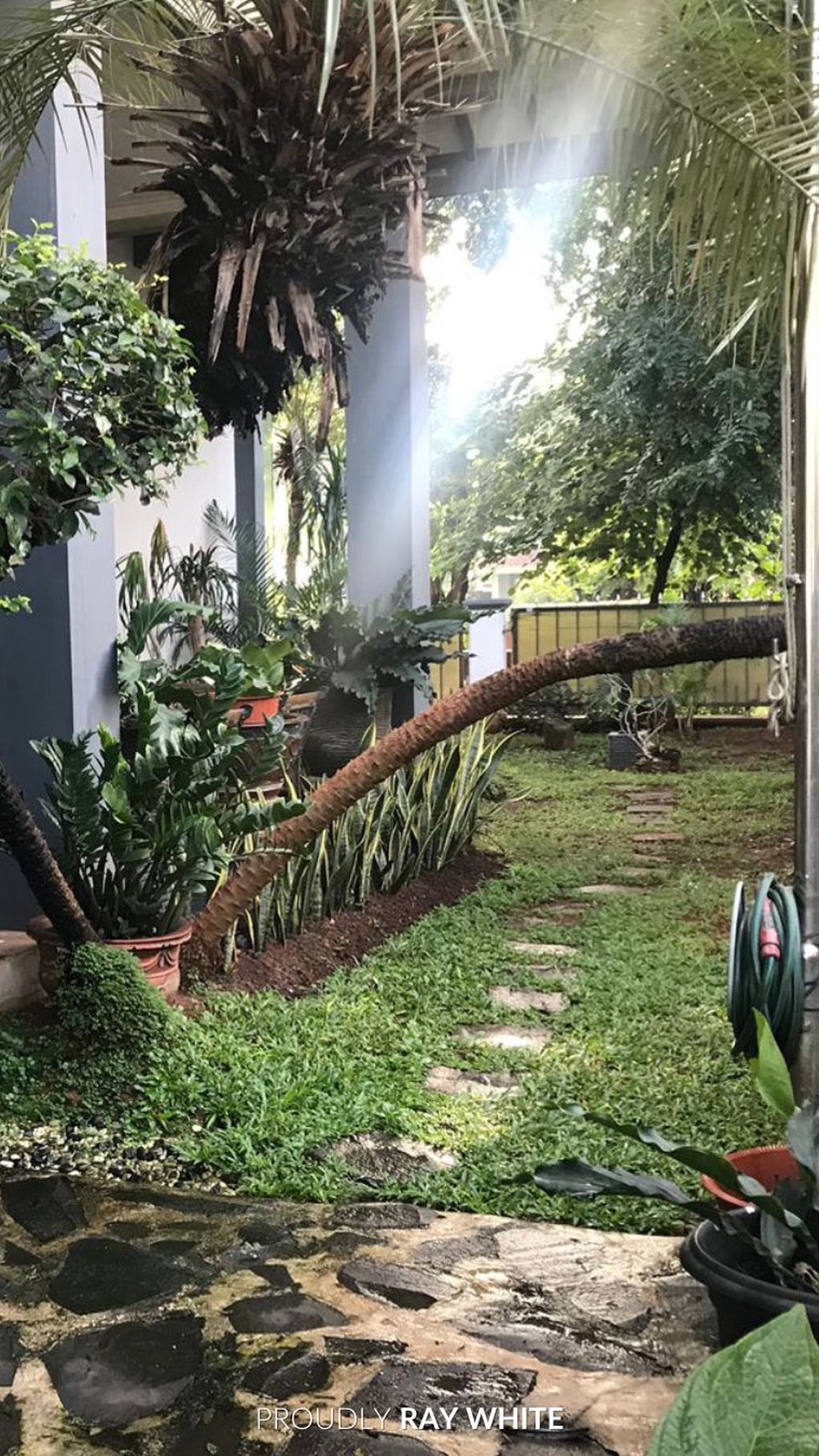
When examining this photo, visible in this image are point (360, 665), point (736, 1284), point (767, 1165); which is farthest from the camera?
point (360, 665)

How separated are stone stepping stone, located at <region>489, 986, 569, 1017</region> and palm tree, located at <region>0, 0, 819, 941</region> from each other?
2.84 ft

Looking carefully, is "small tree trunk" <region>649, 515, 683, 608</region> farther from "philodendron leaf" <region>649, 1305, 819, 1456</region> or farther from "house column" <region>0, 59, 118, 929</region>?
"philodendron leaf" <region>649, 1305, 819, 1456</region>

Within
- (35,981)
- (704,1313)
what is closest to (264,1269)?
(704,1313)

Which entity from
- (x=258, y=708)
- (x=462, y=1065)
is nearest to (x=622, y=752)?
(x=258, y=708)

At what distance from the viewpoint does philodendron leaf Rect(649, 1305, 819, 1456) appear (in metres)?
0.81

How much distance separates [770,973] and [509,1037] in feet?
5.11

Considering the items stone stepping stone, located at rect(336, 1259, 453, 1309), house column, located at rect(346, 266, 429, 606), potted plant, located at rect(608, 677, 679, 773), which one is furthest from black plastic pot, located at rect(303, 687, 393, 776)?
potted plant, located at rect(608, 677, 679, 773)

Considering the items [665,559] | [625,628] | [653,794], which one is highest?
[665,559]

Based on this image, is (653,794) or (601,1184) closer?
(601,1184)

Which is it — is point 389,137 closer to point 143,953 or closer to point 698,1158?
point 143,953

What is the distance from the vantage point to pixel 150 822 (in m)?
3.78

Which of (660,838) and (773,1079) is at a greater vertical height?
(773,1079)

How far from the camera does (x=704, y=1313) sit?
7.43ft

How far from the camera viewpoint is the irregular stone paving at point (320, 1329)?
190 centimetres
